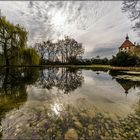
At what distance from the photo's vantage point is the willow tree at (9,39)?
77.1 ft

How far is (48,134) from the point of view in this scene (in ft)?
13.3

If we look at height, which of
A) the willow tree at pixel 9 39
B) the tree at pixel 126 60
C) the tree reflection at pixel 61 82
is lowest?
the tree reflection at pixel 61 82

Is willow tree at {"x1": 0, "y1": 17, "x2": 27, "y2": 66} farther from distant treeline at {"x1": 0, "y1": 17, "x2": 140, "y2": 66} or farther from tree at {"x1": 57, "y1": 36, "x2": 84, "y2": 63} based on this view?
tree at {"x1": 57, "y1": 36, "x2": 84, "y2": 63}

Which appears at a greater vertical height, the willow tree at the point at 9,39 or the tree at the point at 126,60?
the willow tree at the point at 9,39

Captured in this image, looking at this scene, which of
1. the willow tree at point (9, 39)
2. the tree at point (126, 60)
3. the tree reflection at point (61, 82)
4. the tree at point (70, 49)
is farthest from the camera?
the tree at point (70, 49)

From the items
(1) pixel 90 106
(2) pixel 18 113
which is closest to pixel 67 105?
(1) pixel 90 106

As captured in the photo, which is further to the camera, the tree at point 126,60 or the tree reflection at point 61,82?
the tree at point 126,60

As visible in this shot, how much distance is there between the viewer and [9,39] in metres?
23.8

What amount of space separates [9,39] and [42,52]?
44.0 metres

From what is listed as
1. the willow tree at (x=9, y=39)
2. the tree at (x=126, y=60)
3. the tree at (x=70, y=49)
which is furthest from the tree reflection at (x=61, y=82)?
the tree at (x=70, y=49)

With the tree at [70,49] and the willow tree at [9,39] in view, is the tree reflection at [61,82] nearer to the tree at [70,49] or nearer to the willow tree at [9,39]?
the willow tree at [9,39]

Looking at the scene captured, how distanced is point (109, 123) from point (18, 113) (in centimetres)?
284

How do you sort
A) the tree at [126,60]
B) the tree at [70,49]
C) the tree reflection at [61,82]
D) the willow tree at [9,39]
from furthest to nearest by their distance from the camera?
the tree at [70,49], the tree at [126,60], the willow tree at [9,39], the tree reflection at [61,82]

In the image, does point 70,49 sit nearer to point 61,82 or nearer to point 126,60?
point 126,60
